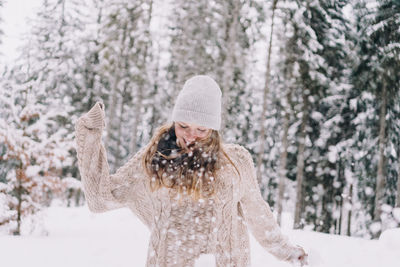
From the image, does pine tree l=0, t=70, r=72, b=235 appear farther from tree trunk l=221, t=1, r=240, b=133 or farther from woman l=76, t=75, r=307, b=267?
woman l=76, t=75, r=307, b=267

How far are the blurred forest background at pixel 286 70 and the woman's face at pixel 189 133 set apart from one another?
1088 centimetres

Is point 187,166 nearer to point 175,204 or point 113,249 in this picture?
point 175,204

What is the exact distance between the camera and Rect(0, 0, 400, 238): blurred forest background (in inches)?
655

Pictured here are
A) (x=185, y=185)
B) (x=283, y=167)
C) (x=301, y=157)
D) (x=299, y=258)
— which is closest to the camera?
(x=185, y=185)

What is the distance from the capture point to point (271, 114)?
22.9 m

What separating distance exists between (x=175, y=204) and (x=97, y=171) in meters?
0.52

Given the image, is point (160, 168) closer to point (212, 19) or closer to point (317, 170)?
point (212, 19)

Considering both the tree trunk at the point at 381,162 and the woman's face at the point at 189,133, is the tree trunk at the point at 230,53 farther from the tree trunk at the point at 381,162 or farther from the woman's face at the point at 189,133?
the woman's face at the point at 189,133

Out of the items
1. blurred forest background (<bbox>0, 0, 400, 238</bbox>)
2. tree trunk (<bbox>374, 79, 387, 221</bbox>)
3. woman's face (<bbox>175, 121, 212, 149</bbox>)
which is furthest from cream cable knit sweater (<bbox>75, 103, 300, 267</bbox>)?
tree trunk (<bbox>374, 79, 387, 221</bbox>)

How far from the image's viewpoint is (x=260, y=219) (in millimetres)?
2662

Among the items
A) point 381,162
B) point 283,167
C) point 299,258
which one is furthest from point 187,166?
point 283,167

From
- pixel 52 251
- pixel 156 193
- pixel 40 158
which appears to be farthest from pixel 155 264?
pixel 40 158

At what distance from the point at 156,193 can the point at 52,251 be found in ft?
25.3

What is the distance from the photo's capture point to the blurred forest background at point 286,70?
16641 millimetres
